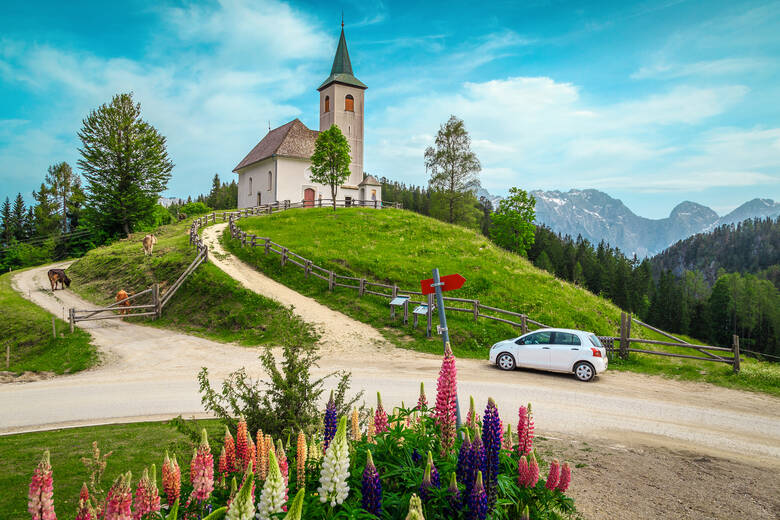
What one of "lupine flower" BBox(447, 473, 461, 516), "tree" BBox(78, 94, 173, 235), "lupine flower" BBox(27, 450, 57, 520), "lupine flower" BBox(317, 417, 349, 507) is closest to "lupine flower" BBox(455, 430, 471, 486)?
"lupine flower" BBox(447, 473, 461, 516)

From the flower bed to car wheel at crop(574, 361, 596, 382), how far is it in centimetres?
975

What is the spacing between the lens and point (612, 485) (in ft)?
21.7

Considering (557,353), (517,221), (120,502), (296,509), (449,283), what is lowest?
(557,353)

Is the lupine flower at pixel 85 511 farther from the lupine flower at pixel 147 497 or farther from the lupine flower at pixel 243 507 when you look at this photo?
the lupine flower at pixel 243 507

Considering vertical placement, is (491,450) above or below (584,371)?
above

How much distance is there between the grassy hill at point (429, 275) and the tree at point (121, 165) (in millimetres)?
13846

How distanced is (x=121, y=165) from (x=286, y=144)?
679 inches

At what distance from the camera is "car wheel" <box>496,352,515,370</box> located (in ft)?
48.1

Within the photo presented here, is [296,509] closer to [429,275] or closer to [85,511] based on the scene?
[85,511]

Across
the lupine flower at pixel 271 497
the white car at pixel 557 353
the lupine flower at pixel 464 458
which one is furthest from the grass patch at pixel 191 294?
the lupine flower at pixel 271 497

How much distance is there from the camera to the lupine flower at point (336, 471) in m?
2.82

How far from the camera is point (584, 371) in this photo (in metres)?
13.6

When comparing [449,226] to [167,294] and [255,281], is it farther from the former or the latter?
[167,294]

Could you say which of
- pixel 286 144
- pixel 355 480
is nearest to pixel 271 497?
pixel 355 480
